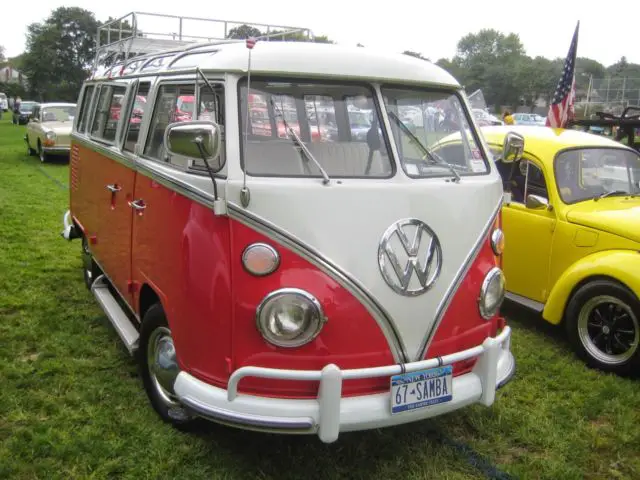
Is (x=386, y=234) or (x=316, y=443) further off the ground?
(x=386, y=234)

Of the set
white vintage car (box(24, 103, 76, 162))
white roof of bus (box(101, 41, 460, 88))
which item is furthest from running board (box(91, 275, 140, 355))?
white vintage car (box(24, 103, 76, 162))

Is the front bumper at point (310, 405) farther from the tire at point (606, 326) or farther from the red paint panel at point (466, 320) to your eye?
the tire at point (606, 326)

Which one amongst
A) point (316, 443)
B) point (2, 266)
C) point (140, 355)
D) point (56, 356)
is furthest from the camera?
point (2, 266)

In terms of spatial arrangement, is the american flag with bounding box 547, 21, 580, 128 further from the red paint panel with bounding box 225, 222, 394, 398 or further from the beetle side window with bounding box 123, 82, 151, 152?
the red paint panel with bounding box 225, 222, 394, 398

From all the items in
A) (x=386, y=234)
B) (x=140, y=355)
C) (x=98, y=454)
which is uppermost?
(x=386, y=234)

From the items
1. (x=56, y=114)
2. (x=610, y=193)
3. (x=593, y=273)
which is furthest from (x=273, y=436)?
(x=56, y=114)

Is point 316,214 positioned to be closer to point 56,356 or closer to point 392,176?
point 392,176

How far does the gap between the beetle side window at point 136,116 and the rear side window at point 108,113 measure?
1.32ft

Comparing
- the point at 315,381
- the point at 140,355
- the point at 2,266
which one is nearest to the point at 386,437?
the point at 315,381

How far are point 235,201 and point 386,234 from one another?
2.45 feet

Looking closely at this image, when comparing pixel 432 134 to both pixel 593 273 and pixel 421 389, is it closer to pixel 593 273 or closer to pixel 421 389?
pixel 421 389

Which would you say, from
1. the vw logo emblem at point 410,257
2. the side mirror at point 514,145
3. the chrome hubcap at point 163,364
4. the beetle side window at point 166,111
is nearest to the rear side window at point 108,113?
the beetle side window at point 166,111

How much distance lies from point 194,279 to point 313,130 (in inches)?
42.2

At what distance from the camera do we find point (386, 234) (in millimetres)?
2941
